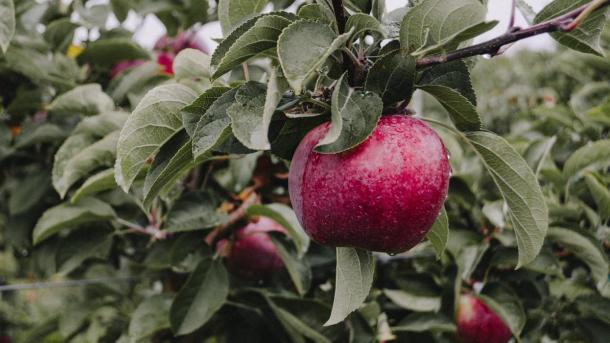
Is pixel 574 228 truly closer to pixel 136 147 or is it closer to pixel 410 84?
pixel 410 84

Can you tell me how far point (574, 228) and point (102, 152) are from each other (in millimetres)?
824

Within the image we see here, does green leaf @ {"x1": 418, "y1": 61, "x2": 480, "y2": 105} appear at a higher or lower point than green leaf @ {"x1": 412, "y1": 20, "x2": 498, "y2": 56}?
lower

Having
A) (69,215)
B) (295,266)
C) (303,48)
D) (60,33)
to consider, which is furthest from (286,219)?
(60,33)

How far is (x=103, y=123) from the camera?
3.51 feet

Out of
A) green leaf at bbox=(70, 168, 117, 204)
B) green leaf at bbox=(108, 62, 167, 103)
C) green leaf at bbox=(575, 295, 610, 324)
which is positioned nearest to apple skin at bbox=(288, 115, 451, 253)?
green leaf at bbox=(70, 168, 117, 204)

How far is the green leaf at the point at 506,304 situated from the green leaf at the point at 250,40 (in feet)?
2.29

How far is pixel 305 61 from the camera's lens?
51 cm

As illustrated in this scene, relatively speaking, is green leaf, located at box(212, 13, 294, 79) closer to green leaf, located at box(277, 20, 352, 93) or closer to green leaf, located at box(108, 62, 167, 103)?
green leaf, located at box(277, 20, 352, 93)

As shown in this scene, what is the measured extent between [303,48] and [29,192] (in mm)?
991

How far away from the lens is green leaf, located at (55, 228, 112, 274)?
121 cm

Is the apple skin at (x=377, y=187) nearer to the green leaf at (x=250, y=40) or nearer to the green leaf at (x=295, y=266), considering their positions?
the green leaf at (x=250, y=40)

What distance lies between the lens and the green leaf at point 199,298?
101 cm

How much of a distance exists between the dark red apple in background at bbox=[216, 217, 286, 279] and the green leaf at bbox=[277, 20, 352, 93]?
0.64m

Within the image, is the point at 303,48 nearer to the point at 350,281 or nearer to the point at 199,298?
the point at 350,281
